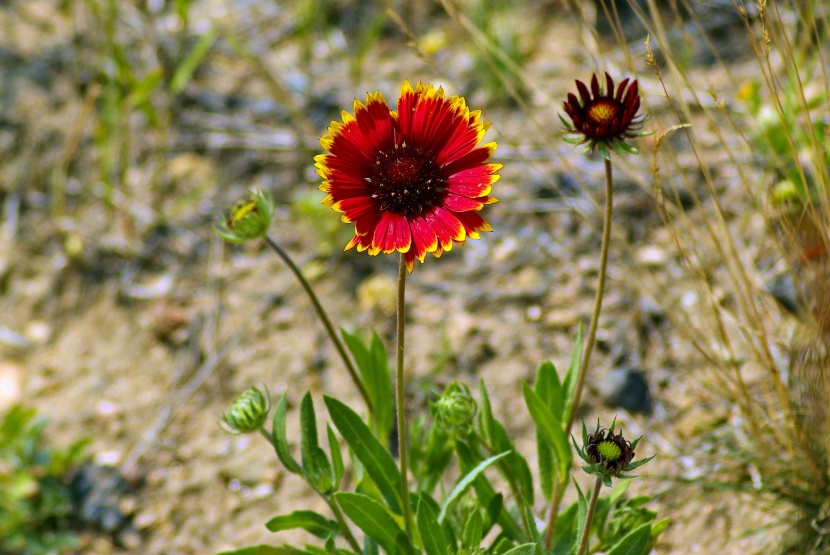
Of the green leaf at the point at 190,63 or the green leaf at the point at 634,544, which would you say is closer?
the green leaf at the point at 634,544

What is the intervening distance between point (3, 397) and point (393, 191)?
6.15ft

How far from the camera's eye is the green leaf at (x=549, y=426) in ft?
5.24

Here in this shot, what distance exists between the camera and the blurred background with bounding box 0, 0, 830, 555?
6.43ft

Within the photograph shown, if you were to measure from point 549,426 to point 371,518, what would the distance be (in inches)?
16.0

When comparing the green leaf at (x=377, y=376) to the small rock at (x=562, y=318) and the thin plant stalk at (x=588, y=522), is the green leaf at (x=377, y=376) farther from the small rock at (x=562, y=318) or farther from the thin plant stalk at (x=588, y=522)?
the small rock at (x=562, y=318)

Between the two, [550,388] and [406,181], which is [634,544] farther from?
[406,181]

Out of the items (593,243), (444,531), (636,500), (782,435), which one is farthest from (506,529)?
(593,243)

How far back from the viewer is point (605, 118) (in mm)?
1379

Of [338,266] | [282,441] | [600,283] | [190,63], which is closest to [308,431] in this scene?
[282,441]

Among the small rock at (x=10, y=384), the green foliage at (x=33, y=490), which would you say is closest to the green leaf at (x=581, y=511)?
the green foliage at (x=33, y=490)

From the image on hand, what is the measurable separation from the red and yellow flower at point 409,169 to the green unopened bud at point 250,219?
214mm

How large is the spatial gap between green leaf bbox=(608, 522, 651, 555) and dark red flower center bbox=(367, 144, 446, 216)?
2.25ft

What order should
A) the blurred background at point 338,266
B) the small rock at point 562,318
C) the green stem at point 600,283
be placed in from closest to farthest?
1. the green stem at point 600,283
2. the blurred background at point 338,266
3. the small rock at point 562,318

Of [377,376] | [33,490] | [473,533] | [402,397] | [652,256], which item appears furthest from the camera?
[652,256]
